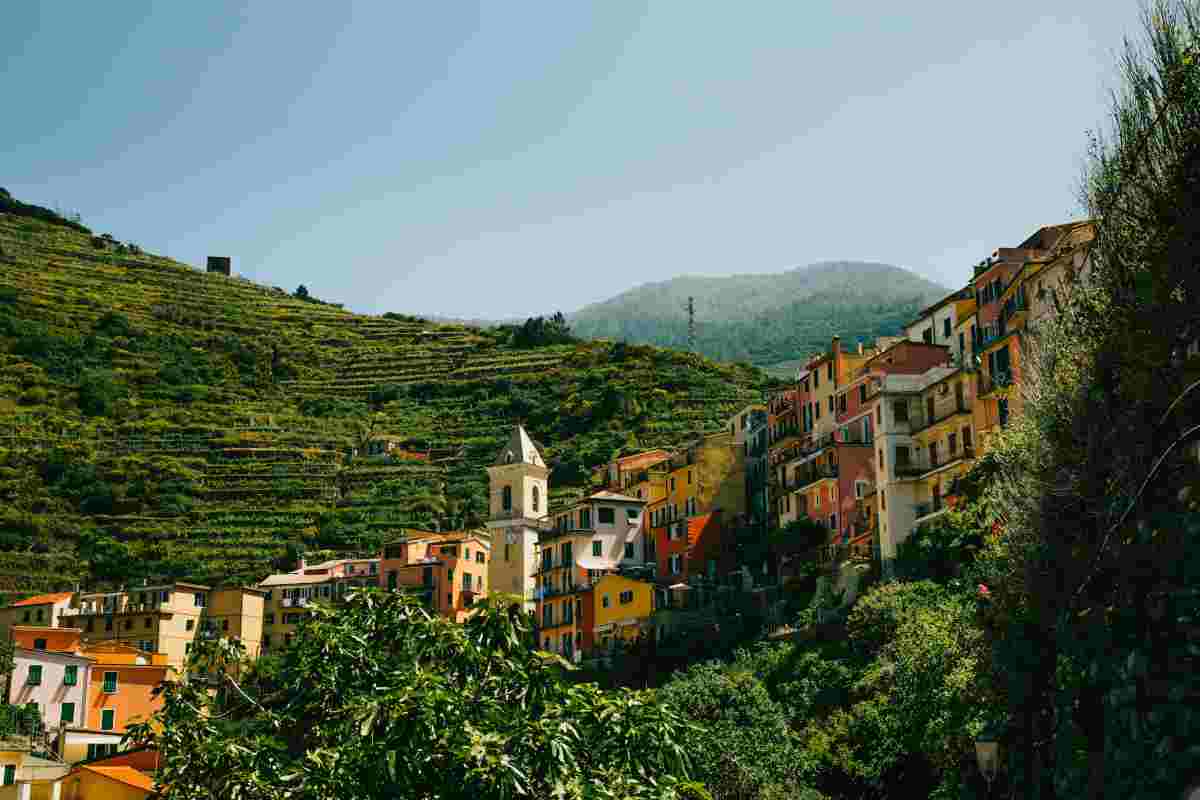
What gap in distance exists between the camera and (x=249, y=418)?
408 feet

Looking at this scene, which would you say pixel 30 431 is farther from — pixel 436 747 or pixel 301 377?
pixel 436 747

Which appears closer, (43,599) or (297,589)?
(43,599)

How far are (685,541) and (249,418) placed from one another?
6466cm

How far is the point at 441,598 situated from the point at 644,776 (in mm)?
67464

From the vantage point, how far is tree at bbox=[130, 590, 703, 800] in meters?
16.0

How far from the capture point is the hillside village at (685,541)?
2094 inches

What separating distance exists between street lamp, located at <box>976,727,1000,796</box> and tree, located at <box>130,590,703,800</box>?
670 cm

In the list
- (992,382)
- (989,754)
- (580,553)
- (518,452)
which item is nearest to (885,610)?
(992,382)

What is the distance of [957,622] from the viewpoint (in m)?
36.9

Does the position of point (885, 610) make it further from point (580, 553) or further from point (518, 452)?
point (518, 452)

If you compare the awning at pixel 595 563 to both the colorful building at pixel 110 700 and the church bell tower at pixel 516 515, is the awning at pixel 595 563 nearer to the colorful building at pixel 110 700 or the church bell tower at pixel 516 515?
the church bell tower at pixel 516 515

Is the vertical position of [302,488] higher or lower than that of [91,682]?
higher

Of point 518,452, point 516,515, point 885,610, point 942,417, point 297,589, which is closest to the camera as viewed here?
point 885,610

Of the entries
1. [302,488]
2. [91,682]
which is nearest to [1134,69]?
[91,682]
